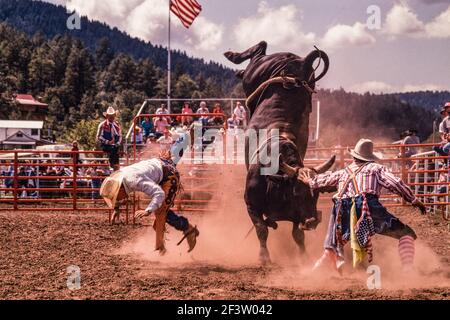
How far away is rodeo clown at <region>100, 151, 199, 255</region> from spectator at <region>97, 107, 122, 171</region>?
14.0 feet

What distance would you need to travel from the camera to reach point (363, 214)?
5133mm

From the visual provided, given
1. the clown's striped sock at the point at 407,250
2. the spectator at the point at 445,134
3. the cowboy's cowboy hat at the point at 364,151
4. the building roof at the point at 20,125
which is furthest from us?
the building roof at the point at 20,125

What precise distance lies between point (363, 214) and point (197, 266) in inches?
73.3

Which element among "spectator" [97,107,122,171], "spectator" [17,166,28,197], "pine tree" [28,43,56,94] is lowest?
"spectator" [17,166,28,197]

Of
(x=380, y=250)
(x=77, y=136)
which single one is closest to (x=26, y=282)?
(x=380, y=250)

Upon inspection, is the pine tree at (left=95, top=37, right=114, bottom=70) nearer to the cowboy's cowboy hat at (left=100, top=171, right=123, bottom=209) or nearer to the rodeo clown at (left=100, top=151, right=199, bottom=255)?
the rodeo clown at (left=100, top=151, right=199, bottom=255)

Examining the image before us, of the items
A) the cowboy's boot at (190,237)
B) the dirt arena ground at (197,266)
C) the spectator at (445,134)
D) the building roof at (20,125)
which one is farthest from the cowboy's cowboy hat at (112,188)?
the building roof at (20,125)

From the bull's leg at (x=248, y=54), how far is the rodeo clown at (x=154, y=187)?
5.66ft

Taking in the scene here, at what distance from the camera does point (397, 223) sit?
16.9 ft

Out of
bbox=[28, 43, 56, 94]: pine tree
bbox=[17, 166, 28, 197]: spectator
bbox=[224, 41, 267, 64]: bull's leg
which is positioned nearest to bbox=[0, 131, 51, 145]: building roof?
bbox=[28, 43, 56, 94]: pine tree

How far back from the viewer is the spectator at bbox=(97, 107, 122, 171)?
1024cm

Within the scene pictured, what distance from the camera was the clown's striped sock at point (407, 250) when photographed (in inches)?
201

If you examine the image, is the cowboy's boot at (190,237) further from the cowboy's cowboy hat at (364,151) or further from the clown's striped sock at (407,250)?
the clown's striped sock at (407,250)
